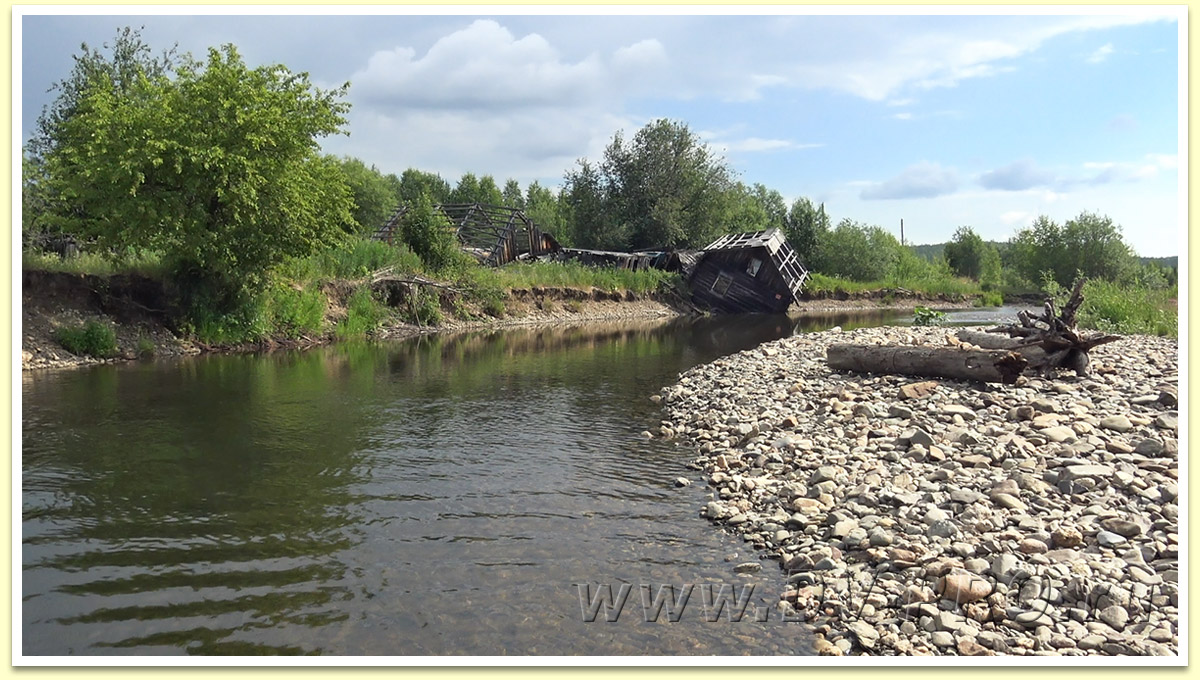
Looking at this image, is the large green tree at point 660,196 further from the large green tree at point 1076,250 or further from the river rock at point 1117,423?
the river rock at point 1117,423

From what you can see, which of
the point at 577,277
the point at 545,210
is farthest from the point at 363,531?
the point at 545,210

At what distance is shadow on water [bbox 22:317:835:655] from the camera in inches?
232

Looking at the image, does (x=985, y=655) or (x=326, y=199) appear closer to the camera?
(x=985, y=655)

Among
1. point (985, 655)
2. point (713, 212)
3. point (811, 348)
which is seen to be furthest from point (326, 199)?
point (713, 212)

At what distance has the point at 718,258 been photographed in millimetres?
52219

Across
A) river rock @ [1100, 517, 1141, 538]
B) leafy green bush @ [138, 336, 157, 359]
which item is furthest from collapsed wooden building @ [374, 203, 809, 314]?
river rock @ [1100, 517, 1141, 538]

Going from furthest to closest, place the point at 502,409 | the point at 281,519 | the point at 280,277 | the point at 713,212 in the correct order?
the point at 713,212 < the point at 280,277 < the point at 502,409 < the point at 281,519

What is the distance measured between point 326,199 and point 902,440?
65.2ft

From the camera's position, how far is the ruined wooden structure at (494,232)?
50125 mm

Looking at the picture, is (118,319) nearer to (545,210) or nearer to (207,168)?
(207,168)

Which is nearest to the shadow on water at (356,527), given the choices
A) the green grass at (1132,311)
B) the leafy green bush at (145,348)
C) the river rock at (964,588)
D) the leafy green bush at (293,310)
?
the river rock at (964,588)

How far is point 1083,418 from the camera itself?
1028cm

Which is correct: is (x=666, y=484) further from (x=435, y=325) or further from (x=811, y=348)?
(x=435, y=325)
